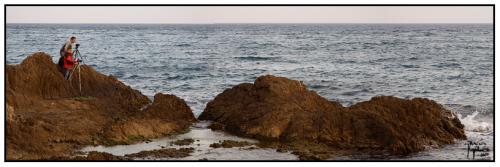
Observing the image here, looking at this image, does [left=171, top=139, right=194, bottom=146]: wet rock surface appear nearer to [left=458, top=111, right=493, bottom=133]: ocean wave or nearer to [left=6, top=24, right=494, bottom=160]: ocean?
[left=6, top=24, right=494, bottom=160]: ocean

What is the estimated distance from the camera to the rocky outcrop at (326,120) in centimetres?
1888

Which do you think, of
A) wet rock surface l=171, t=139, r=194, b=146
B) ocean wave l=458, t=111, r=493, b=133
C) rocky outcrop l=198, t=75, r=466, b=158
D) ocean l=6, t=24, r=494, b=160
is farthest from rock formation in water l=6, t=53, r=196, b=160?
ocean wave l=458, t=111, r=493, b=133

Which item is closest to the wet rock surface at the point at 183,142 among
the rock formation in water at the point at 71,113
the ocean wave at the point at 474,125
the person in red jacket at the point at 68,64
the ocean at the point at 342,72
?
the rock formation in water at the point at 71,113

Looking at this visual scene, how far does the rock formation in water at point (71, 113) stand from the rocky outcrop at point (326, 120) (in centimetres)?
177

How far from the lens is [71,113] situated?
19.4 metres

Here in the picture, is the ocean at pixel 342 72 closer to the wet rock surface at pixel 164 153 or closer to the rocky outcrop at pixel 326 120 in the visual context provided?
the rocky outcrop at pixel 326 120

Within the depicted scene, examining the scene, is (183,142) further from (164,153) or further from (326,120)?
(326,120)

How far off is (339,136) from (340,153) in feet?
4.05

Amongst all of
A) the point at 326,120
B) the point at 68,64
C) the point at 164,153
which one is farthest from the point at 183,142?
the point at 68,64

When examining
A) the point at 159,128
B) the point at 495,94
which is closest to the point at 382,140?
the point at 495,94

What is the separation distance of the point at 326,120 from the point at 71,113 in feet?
24.4

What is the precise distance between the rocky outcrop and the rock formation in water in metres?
→ 1.77

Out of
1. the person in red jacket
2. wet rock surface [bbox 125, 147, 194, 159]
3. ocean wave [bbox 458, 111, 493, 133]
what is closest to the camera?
wet rock surface [bbox 125, 147, 194, 159]

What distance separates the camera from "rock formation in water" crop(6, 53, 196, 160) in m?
17.0
